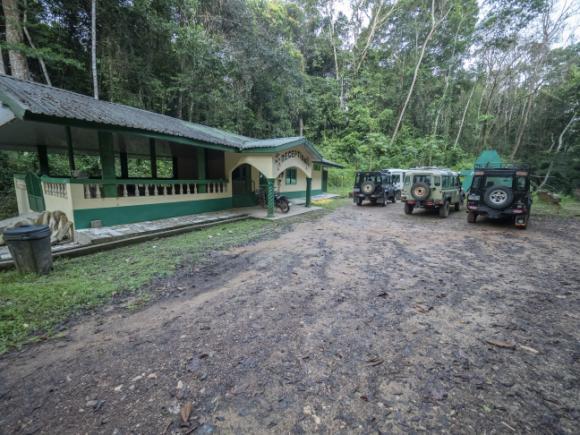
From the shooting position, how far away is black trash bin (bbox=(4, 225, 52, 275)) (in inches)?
163

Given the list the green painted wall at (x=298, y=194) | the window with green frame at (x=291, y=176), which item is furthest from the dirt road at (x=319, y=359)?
the window with green frame at (x=291, y=176)

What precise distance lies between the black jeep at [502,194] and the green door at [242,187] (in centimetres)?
900

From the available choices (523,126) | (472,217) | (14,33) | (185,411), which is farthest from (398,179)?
(14,33)

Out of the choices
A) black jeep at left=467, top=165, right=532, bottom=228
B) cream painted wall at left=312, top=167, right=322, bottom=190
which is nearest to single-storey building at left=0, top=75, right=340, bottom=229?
cream painted wall at left=312, top=167, right=322, bottom=190

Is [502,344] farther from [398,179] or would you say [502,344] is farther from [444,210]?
[398,179]

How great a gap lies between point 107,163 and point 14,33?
37.0 feet

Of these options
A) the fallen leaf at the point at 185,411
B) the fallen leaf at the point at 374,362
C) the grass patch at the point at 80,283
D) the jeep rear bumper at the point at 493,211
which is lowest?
the fallen leaf at the point at 374,362

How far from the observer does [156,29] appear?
1541 cm

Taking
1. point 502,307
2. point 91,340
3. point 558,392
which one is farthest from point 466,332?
point 91,340

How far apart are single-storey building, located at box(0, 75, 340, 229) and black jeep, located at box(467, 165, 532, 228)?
6.77 meters

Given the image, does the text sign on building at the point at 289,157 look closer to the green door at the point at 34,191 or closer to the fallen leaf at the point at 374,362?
the green door at the point at 34,191

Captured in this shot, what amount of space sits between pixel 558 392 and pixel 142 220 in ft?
29.3

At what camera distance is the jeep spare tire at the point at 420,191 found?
1004cm

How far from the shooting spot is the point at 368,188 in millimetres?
13781
